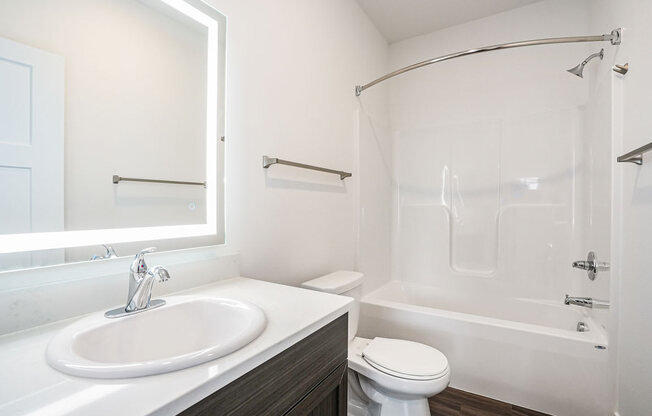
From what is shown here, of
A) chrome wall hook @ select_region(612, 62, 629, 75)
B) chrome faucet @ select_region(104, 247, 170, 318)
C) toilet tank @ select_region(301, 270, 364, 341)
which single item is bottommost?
toilet tank @ select_region(301, 270, 364, 341)

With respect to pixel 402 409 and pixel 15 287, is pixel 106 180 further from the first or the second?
pixel 402 409

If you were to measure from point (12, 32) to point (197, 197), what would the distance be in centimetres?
63

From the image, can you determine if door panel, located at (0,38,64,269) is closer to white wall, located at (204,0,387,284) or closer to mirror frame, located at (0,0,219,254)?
mirror frame, located at (0,0,219,254)

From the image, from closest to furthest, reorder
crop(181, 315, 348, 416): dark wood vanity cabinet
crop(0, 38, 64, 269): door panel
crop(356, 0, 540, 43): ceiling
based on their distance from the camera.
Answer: crop(181, 315, 348, 416): dark wood vanity cabinet < crop(0, 38, 64, 269): door panel < crop(356, 0, 540, 43): ceiling

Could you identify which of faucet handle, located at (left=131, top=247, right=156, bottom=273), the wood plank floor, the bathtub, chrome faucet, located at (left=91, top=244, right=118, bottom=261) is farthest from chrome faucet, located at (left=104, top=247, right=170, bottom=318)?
the wood plank floor

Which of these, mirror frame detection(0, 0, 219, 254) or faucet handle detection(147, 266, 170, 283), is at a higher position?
mirror frame detection(0, 0, 219, 254)

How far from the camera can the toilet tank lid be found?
1.47m

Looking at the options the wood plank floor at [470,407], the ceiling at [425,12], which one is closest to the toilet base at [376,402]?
the wood plank floor at [470,407]


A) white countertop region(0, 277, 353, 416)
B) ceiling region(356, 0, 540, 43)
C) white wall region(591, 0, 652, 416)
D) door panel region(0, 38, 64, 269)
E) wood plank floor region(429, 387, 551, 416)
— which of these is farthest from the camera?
ceiling region(356, 0, 540, 43)

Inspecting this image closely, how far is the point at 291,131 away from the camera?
5.11 feet

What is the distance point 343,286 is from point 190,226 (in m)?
0.81

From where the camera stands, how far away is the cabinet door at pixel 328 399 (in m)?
0.74

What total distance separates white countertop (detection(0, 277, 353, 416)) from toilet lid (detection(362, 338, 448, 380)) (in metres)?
0.76

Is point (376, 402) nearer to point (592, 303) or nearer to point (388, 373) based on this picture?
point (388, 373)
